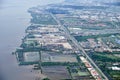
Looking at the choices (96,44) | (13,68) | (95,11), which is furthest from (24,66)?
(95,11)

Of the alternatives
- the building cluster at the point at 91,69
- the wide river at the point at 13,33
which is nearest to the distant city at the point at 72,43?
the building cluster at the point at 91,69

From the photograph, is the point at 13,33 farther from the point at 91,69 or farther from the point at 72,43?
the point at 91,69

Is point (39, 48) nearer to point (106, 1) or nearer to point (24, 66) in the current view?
point (24, 66)

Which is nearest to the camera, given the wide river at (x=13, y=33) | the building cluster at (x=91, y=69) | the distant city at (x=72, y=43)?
the wide river at (x=13, y=33)

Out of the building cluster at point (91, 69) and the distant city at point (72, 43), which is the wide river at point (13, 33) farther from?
the building cluster at point (91, 69)

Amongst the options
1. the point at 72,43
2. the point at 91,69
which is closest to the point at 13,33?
the point at 72,43

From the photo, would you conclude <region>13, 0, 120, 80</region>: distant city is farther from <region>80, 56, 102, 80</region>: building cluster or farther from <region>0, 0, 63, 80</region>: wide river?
<region>0, 0, 63, 80</region>: wide river
